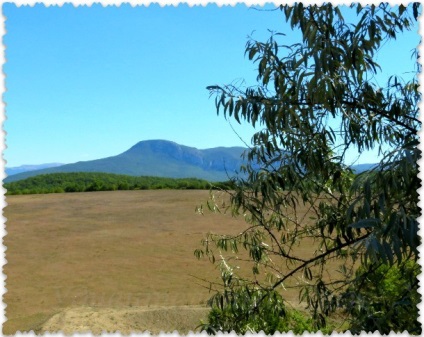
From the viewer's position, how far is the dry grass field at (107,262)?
532 cm

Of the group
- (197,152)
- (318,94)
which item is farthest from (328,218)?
(197,152)

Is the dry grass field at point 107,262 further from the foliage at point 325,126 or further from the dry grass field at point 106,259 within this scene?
the foliage at point 325,126

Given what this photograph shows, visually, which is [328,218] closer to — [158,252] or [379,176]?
[379,176]

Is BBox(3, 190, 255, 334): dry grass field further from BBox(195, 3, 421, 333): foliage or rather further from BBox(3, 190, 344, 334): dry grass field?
BBox(195, 3, 421, 333): foliage

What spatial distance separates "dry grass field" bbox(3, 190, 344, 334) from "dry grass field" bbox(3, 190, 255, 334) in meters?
0.01

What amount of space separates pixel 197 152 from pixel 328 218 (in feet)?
8.48

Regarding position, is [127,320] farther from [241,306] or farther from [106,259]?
[106,259]

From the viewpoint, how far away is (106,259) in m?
8.58

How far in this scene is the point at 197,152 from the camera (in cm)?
497

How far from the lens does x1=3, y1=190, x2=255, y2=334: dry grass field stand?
18.5ft

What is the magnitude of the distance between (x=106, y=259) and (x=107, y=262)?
0.80 ft

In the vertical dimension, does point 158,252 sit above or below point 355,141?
below

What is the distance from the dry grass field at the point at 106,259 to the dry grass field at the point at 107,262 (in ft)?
0.05

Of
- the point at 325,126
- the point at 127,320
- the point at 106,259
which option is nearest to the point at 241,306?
the point at 325,126
